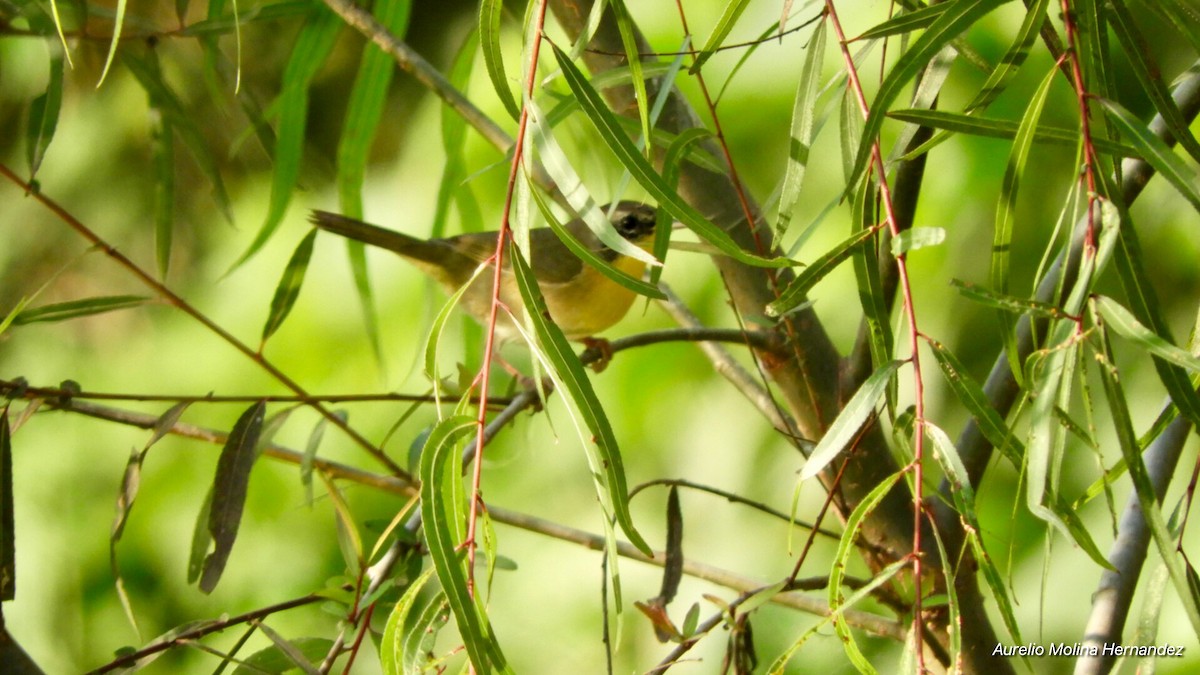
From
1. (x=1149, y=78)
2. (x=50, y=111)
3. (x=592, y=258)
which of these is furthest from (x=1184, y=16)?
(x=50, y=111)

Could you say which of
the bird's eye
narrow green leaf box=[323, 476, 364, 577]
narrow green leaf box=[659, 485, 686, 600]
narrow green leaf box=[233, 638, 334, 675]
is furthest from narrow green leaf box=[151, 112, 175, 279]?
the bird's eye

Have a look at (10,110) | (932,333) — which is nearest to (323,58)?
(932,333)

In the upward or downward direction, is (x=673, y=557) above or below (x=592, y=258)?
below

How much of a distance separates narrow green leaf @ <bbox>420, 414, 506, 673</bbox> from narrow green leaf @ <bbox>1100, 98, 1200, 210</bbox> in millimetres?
347

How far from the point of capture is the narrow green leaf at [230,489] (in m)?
0.84

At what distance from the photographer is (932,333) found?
1673 mm

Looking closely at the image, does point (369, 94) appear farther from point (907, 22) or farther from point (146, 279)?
point (907, 22)

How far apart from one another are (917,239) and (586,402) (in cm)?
18

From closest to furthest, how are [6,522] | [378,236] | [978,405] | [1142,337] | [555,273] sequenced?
[1142,337] < [978,405] < [6,522] < [378,236] < [555,273]

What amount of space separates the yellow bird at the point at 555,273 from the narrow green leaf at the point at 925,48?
1450 millimetres

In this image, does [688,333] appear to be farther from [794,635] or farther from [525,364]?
[525,364]

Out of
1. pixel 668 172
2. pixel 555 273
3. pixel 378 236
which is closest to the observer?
pixel 668 172

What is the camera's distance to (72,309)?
0.99 m

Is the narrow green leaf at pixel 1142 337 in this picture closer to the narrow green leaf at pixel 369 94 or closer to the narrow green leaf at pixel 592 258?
the narrow green leaf at pixel 592 258
